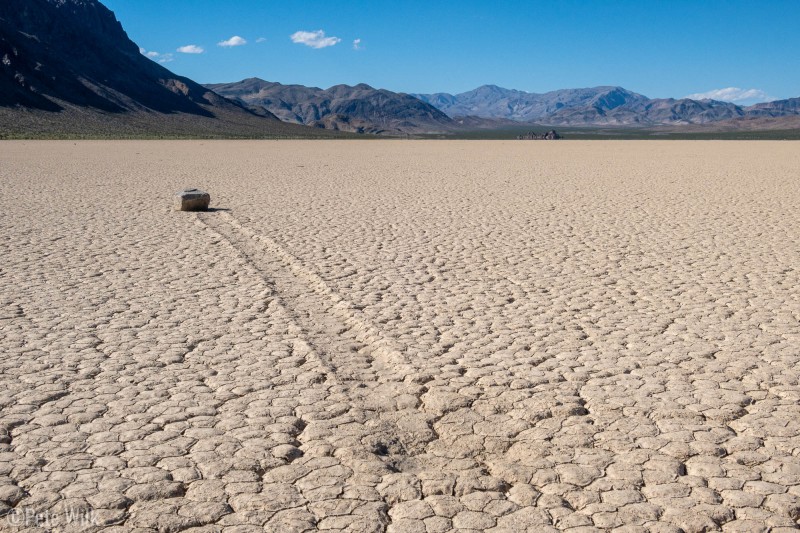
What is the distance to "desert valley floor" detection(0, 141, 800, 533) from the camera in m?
2.94

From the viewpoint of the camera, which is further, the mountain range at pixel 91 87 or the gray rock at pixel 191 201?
the mountain range at pixel 91 87

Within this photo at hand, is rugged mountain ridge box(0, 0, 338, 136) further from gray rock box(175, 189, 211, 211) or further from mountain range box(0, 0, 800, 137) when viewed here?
gray rock box(175, 189, 211, 211)

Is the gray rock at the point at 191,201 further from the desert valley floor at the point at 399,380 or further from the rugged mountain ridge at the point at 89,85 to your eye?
the rugged mountain ridge at the point at 89,85

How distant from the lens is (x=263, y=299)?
6.07 m

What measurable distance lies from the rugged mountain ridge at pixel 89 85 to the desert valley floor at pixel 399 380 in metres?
53.2

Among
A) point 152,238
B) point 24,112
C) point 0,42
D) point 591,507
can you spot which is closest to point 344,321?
point 591,507

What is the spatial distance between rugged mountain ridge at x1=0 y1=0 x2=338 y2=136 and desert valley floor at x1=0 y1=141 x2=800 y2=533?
175 ft

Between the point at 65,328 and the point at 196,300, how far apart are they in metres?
1.06

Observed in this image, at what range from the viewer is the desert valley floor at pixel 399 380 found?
2.94 m

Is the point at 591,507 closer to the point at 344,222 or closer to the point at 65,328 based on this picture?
the point at 65,328

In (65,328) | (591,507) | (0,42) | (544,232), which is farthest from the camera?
(0,42)

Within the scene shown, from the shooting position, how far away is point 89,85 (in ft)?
276

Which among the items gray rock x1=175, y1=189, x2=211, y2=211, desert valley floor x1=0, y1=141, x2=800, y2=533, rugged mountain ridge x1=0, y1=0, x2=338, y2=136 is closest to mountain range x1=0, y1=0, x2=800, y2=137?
rugged mountain ridge x1=0, y1=0, x2=338, y2=136

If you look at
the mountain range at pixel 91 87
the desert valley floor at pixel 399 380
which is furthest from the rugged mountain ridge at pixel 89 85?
the desert valley floor at pixel 399 380
